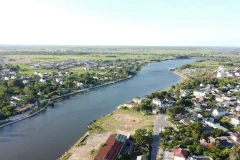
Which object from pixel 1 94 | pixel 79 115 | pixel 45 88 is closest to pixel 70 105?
pixel 79 115

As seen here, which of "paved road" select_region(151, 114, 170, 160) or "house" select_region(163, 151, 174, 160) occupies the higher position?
"house" select_region(163, 151, 174, 160)

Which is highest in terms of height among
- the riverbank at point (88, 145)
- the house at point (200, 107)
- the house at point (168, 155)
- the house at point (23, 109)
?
the house at point (200, 107)

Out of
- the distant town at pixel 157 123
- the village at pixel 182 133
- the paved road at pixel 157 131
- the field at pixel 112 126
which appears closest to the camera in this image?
the village at pixel 182 133

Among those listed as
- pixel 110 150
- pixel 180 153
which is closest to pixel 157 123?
pixel 180 153

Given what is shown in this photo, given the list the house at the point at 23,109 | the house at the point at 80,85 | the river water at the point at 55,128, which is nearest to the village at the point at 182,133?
the river water at the point at 55,128

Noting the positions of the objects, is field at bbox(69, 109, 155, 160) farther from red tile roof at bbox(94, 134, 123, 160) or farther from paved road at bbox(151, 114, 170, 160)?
red tile roof at bbox(94, 134, 123, 160)

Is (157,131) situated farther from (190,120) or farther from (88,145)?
(88,145)

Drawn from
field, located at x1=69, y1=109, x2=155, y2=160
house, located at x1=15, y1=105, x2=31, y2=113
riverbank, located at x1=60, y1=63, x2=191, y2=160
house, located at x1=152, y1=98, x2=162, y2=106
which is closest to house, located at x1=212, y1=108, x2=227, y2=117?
house, located at x1=152, y1=98, x2=162, y2=106

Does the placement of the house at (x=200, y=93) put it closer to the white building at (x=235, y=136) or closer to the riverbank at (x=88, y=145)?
the white building at (x=235, y=136)
